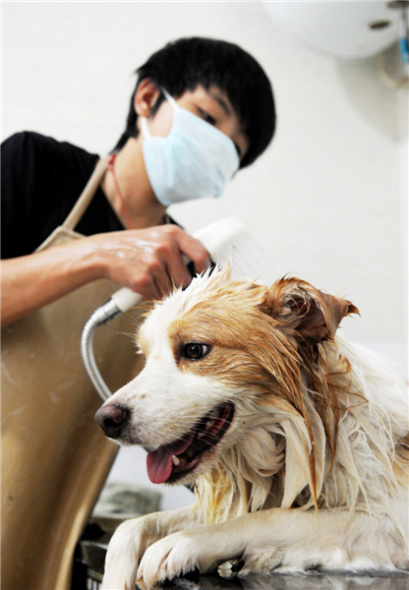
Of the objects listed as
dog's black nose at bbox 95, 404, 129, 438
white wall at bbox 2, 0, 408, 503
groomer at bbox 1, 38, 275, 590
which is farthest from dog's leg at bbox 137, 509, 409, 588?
white wall at bbox 2, 0, 408, 503

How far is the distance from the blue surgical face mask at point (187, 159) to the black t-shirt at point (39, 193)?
0.10 metres

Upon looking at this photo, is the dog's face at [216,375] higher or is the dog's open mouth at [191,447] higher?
the dog's face at [216,375]

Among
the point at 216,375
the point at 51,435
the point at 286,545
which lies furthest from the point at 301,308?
the point at 51,435

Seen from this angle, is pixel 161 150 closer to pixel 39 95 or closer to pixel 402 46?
pixel 39 95

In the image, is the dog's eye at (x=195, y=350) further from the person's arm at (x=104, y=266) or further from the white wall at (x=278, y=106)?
the white wall at (x=278, y=106)

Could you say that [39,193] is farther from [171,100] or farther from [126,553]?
[126,553]

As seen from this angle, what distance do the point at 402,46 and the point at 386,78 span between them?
0.06 m

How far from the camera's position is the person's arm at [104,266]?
Answer: 26.1 inches

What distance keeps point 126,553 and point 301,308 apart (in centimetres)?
29

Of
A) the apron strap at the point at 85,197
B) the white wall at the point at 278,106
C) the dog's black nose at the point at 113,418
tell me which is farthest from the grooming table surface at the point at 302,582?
the apron strap at the point at 85,197

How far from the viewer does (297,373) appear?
507mm

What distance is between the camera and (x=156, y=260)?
0.67 m

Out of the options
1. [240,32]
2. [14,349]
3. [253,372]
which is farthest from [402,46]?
[14,349]

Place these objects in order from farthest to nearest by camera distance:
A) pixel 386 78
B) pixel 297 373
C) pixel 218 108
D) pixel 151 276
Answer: pixel 386 78
pixel 218 108
pixel 151 276
pixel 297 373
